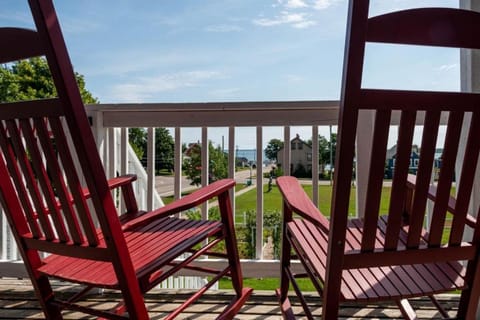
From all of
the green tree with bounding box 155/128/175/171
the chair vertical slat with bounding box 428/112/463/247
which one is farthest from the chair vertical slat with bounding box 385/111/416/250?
the green tree with bounding box 155/128/175/171

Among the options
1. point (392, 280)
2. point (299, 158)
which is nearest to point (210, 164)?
point (299, 158)

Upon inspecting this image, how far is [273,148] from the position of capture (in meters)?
2.03

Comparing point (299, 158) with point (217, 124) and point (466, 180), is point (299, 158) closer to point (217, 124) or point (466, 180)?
point (217, 124)

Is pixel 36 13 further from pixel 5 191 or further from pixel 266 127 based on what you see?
pixel 266 127

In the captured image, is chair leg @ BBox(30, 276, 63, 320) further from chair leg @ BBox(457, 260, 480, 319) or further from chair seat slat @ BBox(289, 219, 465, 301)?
chair leg @ BBox(457, 260, 480, 319)

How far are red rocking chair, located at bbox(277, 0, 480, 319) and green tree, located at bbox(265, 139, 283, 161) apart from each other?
0.92m

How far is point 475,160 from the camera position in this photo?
2.73 ft

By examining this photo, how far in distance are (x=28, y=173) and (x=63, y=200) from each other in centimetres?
17

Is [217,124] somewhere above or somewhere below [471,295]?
above

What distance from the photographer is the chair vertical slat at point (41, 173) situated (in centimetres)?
96

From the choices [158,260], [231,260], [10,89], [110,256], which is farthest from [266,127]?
[10,89]

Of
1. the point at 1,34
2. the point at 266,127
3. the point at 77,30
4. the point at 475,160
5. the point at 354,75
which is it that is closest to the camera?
the point at 354,75

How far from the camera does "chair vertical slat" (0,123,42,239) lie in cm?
101

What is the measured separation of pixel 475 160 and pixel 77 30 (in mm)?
9258
